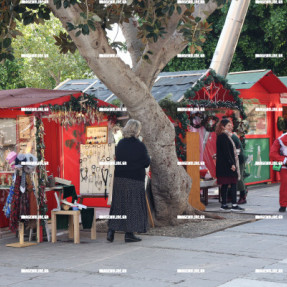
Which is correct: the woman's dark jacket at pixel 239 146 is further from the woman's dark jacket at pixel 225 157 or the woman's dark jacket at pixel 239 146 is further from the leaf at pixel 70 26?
the leaf at pixel 70 26

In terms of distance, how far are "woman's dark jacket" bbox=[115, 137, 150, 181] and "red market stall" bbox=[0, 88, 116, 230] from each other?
1.35m

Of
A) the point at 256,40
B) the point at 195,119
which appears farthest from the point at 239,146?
the point at 256,40

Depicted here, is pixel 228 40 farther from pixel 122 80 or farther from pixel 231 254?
pixel 231 254

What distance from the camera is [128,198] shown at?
357 inches

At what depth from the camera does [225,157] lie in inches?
476

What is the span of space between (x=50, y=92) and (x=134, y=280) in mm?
4689

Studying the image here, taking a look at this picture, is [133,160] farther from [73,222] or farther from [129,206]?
[73,222]

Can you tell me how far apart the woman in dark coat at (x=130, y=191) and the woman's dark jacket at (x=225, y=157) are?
335cm

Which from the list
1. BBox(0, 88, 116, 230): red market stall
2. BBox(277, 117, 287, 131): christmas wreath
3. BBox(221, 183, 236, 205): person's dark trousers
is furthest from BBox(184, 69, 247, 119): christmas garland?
BBox(277, 117, 287, 131): christmas wreath

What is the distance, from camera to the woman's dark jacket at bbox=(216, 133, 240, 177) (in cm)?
1206

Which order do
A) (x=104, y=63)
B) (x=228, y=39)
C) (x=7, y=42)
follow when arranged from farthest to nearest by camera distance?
(x=228, y=39) → (x=104, y=63) → (x=7, y=42)

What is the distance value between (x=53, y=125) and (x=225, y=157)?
137 inches

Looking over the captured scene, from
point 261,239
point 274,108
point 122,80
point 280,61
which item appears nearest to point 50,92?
point 122,80

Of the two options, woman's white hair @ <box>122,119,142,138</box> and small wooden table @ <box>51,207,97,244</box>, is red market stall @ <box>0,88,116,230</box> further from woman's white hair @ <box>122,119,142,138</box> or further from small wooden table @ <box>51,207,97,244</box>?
woman's white hair @ <box>122,119,142,138</box>
